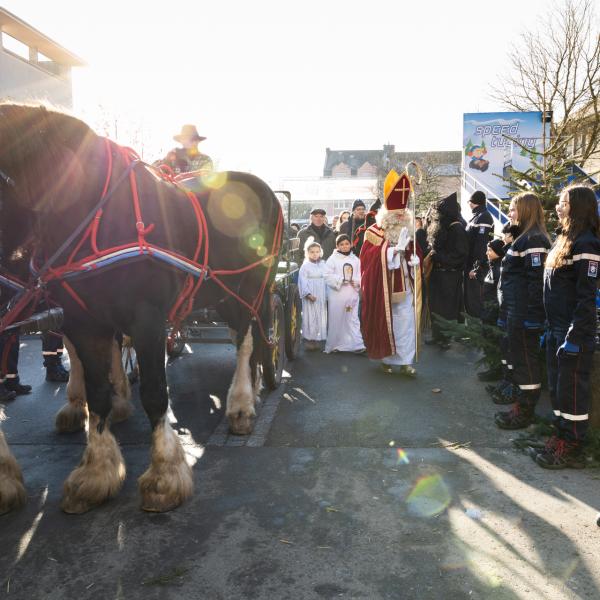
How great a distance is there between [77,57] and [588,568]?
93.1 feet

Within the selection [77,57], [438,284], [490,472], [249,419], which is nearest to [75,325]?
[249,419]

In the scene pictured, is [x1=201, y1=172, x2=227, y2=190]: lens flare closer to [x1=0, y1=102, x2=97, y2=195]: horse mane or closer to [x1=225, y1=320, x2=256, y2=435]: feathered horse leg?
[x1=225, y1=320, x2=256, y2=435]: feathered horse leg

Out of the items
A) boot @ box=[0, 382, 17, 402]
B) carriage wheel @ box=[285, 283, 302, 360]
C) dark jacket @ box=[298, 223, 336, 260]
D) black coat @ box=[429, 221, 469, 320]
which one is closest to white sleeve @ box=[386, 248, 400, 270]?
carriage wheel @ box=[285, 283, 302, 360]

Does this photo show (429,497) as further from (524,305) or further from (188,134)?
(188,134)

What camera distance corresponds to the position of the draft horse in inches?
107

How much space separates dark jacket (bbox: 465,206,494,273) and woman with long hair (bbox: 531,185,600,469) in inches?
155

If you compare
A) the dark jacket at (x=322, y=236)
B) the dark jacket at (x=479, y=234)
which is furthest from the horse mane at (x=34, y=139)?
the dark jacket at (x=322, y=236)

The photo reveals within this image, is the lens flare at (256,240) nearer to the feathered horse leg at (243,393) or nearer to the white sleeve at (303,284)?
the feathered horse leg at (243,393)

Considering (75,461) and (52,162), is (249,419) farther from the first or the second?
(52,162)

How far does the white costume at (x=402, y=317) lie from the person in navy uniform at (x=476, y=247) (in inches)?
63.5

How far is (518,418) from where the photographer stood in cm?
444

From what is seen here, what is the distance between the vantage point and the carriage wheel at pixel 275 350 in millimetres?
5324

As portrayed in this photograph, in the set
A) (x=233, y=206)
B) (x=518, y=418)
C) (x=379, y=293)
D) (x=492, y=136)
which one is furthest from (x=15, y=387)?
(x=492, y=136)

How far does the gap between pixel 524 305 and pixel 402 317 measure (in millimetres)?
1938
